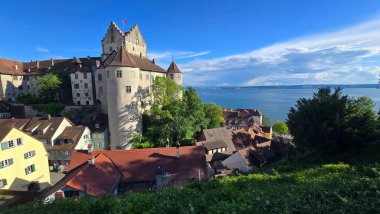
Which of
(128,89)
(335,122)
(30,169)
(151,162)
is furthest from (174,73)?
(335,122)

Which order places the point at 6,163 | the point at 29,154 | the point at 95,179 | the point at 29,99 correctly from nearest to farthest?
the point at 95,179
the point at 6,163
the point at 29,154
the point at 29,99

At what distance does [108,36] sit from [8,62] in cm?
2837

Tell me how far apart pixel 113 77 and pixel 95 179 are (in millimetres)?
19806

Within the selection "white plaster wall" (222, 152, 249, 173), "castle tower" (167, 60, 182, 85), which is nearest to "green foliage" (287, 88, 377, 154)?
"white plaster wall" (222, 152, 249, 173)

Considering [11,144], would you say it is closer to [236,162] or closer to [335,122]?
[236,162]

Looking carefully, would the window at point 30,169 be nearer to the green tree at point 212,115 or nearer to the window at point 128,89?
the window at point 128,89

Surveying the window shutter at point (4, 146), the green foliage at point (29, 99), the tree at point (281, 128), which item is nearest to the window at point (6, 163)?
the window shutter at point (4, 146)

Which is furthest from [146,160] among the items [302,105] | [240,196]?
[302,105]

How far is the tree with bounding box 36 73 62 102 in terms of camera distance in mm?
44625

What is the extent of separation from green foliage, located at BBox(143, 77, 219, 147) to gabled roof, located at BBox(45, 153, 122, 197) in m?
15.0

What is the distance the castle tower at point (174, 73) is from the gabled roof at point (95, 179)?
30.1 m

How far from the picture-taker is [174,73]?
48.7 meters

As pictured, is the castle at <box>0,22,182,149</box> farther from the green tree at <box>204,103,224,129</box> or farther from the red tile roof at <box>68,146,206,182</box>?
the red tile roof at <box>68,146,206,182</box>

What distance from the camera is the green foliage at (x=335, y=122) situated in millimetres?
19078
